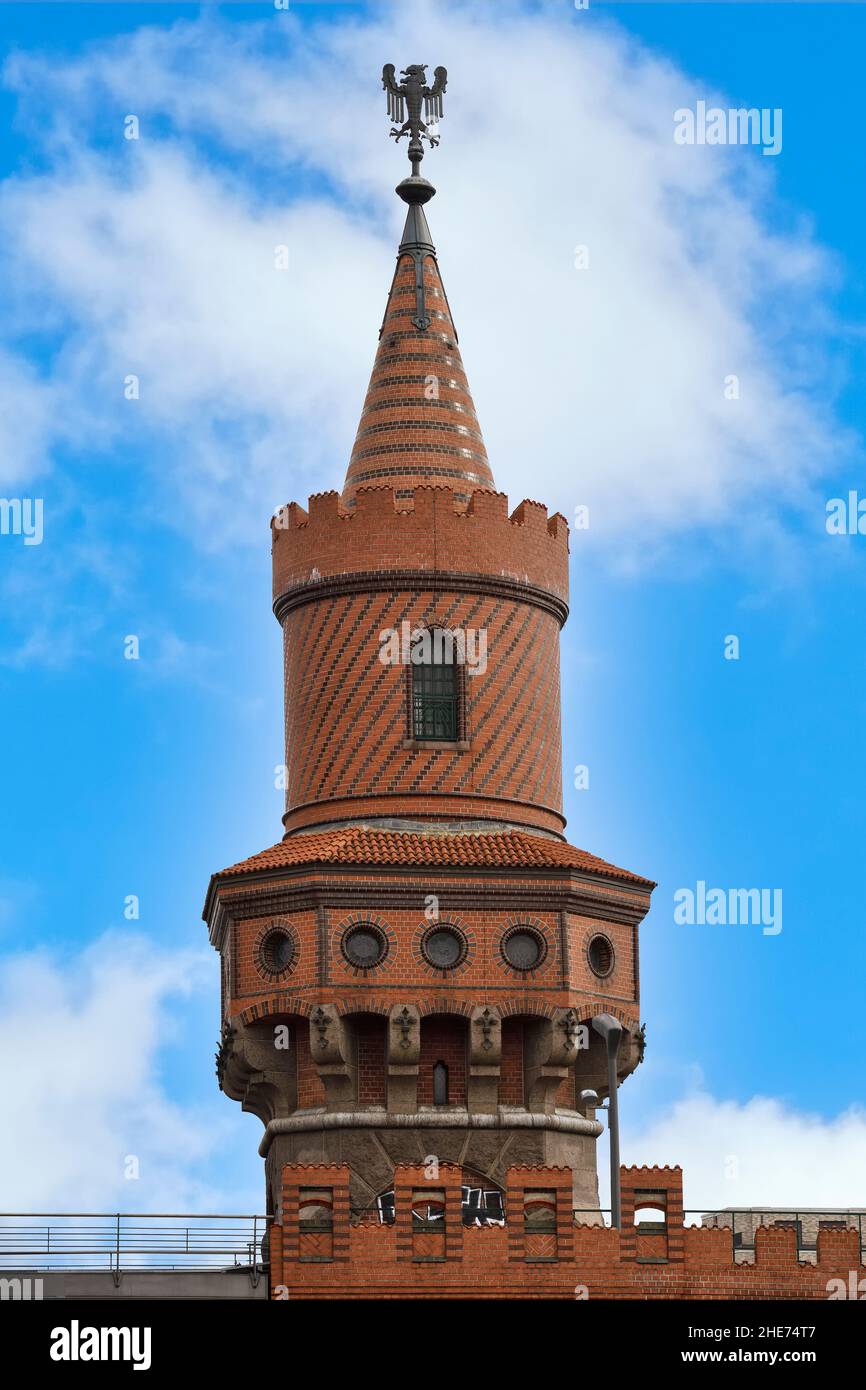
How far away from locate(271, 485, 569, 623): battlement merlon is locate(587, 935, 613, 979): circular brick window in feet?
20.5

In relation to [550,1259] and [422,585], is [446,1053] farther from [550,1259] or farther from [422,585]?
[422,585]

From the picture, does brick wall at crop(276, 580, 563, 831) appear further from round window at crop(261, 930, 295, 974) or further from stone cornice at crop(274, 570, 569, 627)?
round window at crop(261, 930, 295, 974)

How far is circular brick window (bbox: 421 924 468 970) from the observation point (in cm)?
4925

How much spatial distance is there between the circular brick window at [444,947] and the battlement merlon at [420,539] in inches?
244

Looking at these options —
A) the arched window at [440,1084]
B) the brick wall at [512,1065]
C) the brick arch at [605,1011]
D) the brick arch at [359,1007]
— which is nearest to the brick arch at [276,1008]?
the brick arch at [359,1007]

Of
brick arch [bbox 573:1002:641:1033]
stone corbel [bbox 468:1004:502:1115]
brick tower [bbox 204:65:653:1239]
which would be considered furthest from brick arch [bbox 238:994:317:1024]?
brick arch [bbox 573:1002:641:1033]

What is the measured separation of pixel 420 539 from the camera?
52.2 m

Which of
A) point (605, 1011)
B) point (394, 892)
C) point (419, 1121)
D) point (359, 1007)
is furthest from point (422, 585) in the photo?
point (419, 1121)

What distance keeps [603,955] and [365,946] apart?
4.00 m

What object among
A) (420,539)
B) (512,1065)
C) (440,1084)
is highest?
(420,539)

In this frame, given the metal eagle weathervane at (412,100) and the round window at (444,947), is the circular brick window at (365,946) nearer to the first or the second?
the round window at (444,947)

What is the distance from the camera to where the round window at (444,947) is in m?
49.2
